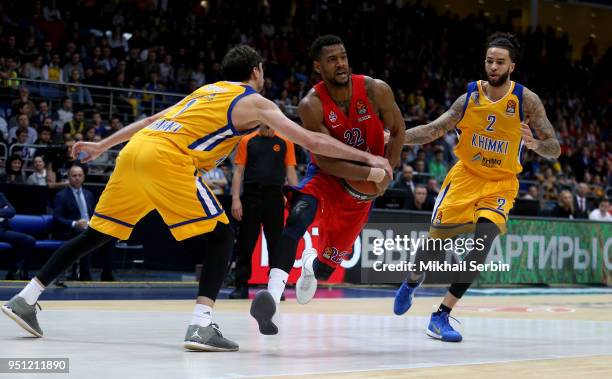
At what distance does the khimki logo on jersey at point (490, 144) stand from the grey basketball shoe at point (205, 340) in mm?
2618

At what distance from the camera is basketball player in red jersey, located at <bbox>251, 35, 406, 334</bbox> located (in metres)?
5.85

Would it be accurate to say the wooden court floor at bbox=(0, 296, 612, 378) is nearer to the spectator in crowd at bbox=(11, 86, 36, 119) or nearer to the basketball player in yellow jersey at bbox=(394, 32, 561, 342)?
the basketball player in yellow jersey at bbox=(394, 32, 561, 342)

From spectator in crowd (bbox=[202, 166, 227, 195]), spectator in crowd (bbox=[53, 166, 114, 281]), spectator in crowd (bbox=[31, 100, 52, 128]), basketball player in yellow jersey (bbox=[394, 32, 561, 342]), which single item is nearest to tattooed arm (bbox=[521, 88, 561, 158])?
basketball player in yellow jersey (bbox=[394, 32, 561, 342])

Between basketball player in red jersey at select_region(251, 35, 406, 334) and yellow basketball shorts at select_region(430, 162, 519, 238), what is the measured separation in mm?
939

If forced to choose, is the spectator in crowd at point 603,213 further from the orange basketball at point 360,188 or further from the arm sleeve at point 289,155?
the orange basketball at point 360,188

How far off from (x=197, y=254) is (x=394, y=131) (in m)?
7.18

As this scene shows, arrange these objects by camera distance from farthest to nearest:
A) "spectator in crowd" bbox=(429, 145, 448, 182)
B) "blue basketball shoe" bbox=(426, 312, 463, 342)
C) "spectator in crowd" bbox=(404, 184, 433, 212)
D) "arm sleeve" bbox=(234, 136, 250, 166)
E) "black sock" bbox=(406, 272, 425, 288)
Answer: "spectator in crowd" bbox=(429, 145, 448, 182) → "spectator in crowd" bbox=(404, 184, 433, 212) → "arm sleeve" bbox=(234, 136, 250, 166) → "black sock" bbox=(406, 272, 425, 288) → "blue basketball shoe" bbox=(426, 312, 463, 342)

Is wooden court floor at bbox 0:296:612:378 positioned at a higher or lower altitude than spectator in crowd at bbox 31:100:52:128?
lower

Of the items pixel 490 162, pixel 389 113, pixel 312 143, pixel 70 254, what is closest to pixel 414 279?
pixel 490 162

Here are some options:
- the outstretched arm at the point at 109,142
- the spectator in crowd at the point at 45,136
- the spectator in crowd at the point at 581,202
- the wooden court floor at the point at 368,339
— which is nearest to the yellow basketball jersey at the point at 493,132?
the wooden court floor at the point at 368,339

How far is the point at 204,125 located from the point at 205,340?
1.28 meters

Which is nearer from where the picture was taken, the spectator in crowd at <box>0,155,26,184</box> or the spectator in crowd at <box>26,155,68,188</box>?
the spectator in crowd at <box>0,155,26,184</box>

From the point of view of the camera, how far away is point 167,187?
5.37 meters

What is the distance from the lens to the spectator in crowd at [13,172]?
12531 mm
